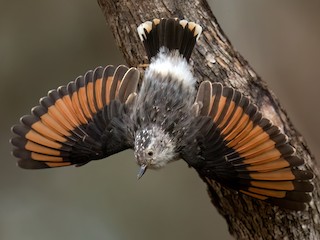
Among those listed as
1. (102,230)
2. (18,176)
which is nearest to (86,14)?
(18,176)

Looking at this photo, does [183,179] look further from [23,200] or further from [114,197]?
[23,200]

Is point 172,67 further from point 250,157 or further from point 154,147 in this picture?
point 250,157

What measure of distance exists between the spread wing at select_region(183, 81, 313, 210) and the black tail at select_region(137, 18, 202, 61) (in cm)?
30

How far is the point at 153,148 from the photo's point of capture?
1.93 metres

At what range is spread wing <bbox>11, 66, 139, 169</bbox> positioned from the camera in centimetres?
Result: 206

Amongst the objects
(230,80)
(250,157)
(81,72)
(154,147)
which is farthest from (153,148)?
(81,72)

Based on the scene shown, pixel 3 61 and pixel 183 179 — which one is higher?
pixel 3 61

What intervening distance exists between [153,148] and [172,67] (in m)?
0.33

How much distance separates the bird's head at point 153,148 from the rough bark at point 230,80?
0.89 ft

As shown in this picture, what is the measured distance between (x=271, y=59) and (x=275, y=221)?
1878 mm

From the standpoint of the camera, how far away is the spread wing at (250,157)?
1.91 m

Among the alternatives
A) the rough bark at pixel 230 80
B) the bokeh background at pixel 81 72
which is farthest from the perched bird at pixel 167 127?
the bokeh background at pixel 81 72

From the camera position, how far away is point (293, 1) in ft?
12.6

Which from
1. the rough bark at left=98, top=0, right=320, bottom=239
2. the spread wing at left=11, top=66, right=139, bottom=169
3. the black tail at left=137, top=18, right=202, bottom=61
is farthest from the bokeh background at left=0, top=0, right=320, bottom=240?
the spread wing at left=11, top=66, right=139, bottom=169
